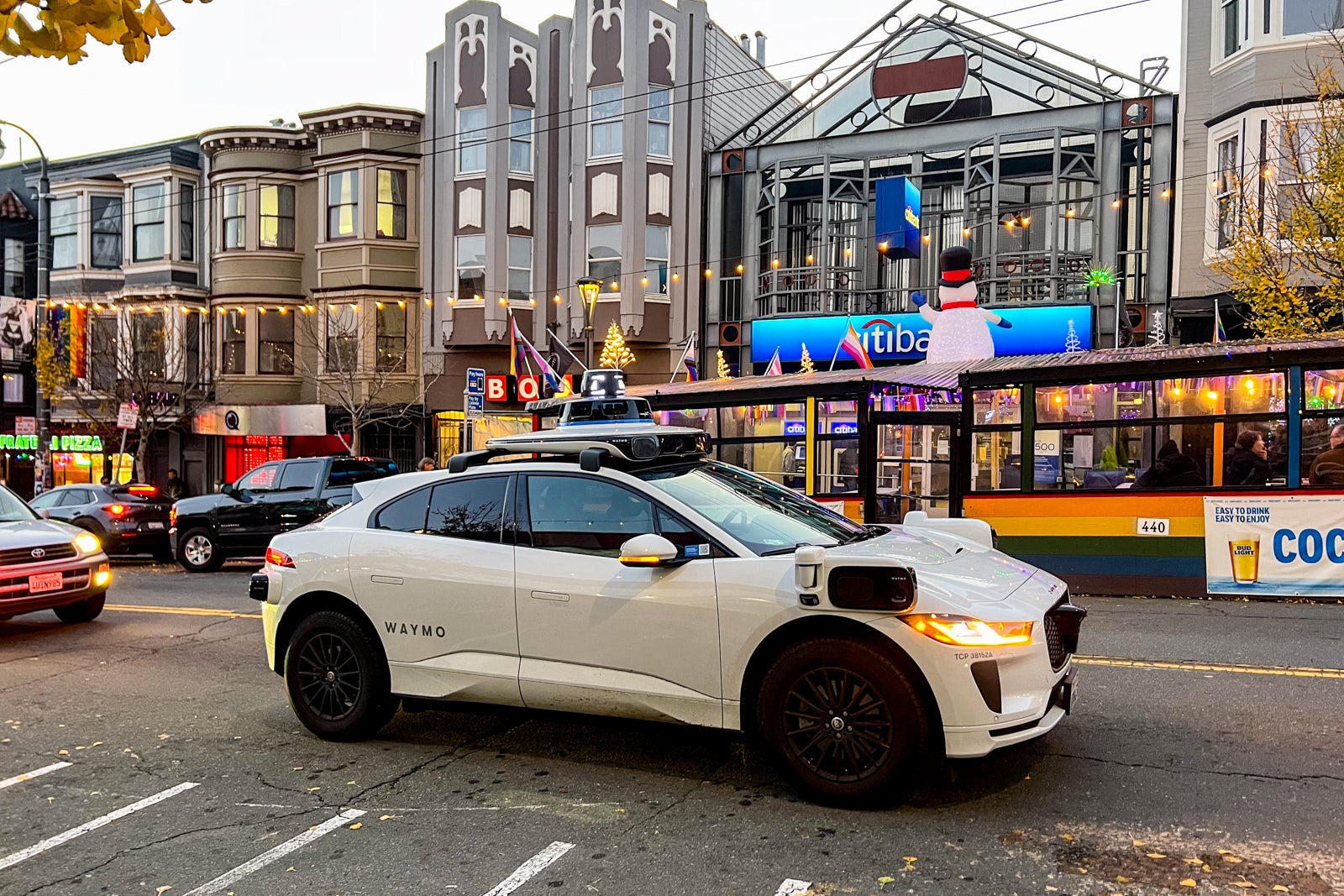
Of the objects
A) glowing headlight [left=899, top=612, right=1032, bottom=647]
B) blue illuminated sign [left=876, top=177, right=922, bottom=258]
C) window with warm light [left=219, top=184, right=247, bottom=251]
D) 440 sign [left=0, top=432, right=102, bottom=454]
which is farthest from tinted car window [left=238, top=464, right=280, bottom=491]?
440 sign [left=0, top=432, right=102, bottom=454]

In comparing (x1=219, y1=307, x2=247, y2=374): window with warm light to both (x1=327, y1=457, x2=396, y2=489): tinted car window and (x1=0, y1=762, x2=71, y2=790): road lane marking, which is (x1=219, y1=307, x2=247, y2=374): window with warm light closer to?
(x1=327, y1=457, x2=396, y2=489): tinted car window

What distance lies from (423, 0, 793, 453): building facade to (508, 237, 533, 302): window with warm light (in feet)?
0.11

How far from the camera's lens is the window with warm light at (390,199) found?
30156mm

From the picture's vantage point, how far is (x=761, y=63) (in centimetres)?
3456

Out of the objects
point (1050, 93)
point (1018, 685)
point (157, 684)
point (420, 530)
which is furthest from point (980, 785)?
point (1050, 93)

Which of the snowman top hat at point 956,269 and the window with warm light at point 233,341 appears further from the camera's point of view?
the window with warm light at point 233,341

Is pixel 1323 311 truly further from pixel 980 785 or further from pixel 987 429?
pixel 980 785

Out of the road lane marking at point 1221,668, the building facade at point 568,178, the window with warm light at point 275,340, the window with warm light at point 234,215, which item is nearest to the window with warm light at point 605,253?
the building facade at point 568,178

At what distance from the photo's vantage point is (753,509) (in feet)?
18.7

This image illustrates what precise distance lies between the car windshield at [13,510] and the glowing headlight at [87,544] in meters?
0.59

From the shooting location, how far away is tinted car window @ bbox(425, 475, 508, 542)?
5.80m

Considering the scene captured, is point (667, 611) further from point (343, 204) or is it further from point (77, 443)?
point (77, 443)

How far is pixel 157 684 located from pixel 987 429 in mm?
9197

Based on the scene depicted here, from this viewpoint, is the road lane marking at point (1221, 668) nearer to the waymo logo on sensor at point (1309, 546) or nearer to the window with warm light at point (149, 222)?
the waymo logo on sensor at point (1309, 546)
